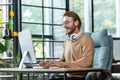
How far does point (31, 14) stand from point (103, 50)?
2.58 meters

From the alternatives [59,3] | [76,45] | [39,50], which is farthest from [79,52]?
[59,3]

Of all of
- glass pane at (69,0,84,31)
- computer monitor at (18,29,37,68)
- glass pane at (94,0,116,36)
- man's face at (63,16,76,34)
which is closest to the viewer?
computer monitor at (18,29,37,68)

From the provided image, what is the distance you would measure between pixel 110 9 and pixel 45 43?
6.31ft

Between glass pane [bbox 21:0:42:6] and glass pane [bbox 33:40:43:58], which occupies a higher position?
glass pane [bbox 21:0:42:6]

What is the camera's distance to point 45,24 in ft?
17.9

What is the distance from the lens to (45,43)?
5.45m

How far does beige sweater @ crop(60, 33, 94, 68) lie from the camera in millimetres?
2623

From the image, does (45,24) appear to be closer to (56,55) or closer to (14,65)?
(56,55)

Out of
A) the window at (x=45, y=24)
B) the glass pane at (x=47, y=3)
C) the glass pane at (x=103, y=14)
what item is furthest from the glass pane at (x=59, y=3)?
the glass pane at (x=103, y=14)

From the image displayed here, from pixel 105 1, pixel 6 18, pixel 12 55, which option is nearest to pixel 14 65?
pixel 12 55

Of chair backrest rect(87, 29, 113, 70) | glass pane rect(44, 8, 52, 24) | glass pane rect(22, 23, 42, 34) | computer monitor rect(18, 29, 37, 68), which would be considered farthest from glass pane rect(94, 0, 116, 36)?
computer monitor rect(18, 29, 37, 68)

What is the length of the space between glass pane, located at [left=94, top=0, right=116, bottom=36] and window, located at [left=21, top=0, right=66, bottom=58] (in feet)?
3.60

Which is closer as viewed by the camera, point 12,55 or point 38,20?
point 12,55

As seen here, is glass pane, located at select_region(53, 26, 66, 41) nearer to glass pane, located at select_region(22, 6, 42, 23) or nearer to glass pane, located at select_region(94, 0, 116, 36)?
glass pane, located at select_region(22, 6, 42, 23)
